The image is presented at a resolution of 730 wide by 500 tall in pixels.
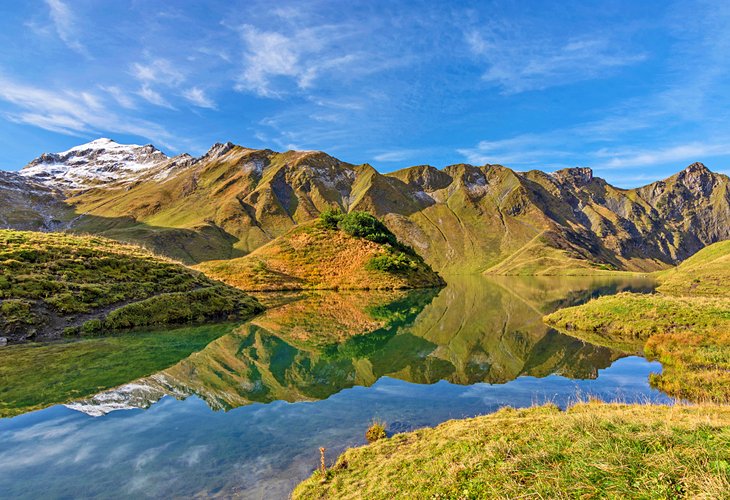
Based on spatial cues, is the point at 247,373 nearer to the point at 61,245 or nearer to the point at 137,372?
the point at 137,372

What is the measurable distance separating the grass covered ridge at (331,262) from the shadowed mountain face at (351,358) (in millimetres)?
44001

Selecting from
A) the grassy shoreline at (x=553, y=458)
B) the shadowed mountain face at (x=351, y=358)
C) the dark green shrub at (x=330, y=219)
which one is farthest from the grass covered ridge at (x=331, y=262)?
the grassy shoreline at (x=553, y=458)

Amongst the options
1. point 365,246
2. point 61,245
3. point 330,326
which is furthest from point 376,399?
point 365,246

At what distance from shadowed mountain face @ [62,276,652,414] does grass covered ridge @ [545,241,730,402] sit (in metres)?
3.35

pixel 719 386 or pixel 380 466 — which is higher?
pixel 380 466

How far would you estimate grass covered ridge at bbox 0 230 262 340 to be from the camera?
36000 mm

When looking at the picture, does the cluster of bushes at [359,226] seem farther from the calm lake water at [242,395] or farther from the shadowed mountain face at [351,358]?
the calm lake water at [242,395]

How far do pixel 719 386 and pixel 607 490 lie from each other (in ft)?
68.7

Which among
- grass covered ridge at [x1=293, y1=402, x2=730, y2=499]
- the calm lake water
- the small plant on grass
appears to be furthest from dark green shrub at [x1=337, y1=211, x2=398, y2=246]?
grass covered ridge at [x1=293, y1=402, x2=730, y2=499]

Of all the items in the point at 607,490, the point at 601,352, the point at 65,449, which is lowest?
the point at 601,352

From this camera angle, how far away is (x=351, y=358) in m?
32.2

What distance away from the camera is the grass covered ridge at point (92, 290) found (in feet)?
118

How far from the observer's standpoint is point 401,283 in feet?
336

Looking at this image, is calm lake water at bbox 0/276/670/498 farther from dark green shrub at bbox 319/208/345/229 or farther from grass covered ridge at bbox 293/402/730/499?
dark green shrub at bbox 319/208/345/229
